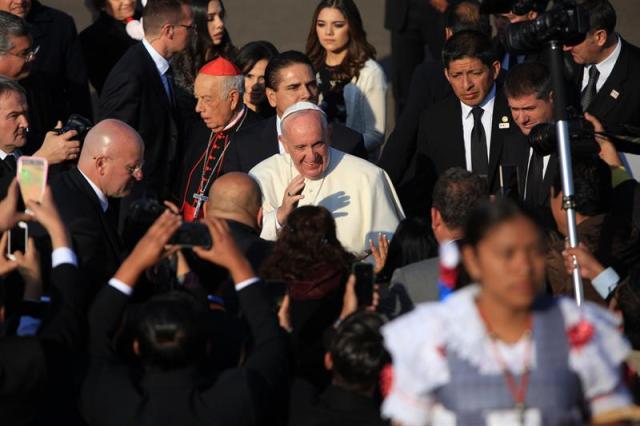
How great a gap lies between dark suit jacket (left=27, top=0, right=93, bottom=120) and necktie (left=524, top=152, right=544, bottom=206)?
300 cm

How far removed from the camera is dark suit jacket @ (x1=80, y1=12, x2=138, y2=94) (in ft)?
30.9

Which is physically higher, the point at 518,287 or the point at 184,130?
the point at 184,130

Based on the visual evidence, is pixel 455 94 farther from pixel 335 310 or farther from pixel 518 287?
pixel 518 287

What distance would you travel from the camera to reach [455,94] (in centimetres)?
761

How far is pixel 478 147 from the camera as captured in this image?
7383 millimetres

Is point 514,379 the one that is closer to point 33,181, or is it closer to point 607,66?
point 33,181

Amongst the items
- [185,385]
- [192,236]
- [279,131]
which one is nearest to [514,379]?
[185,385]

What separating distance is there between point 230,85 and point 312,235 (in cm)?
290

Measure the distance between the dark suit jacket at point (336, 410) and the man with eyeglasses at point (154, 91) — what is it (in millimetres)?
3390

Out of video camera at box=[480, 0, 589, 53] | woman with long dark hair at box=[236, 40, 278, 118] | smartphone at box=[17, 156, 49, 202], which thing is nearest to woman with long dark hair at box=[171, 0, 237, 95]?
woman with long dark hair at box=[236, 40, 278, 118]

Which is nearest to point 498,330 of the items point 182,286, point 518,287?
point 518,287

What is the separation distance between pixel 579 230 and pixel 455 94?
2.05 metres

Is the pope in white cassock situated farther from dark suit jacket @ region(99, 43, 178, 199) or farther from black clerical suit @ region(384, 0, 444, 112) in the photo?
black clerical suit @ region(384, 0, 444, 112)

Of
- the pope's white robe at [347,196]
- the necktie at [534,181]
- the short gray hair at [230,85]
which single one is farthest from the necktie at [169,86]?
the necktie at [534,181]
